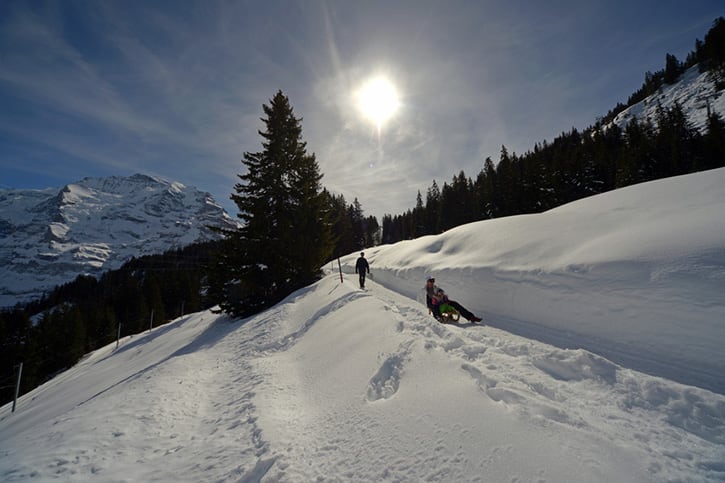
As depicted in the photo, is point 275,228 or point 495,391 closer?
point 495,391

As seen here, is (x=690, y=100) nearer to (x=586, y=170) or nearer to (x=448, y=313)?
(x=586, y=170)

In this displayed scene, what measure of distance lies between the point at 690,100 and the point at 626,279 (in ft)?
384

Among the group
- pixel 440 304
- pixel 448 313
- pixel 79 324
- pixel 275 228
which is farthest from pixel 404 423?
pixel 79 324

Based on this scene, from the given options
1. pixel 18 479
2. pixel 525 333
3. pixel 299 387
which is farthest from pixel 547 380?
pixel 18 479

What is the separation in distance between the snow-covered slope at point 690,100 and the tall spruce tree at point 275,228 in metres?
80.6

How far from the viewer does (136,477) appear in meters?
3.64

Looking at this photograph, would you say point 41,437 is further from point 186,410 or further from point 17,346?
point 17,346

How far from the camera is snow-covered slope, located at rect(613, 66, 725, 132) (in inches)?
2487

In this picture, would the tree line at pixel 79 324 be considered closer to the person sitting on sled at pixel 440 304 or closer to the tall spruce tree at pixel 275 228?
the tall spruce tree at pixel 275 228

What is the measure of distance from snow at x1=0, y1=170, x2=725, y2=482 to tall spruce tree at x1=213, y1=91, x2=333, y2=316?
670 cm

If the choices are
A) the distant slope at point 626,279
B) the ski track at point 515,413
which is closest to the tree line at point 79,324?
the ski track at point 515,413

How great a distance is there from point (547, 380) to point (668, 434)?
1.37 metres

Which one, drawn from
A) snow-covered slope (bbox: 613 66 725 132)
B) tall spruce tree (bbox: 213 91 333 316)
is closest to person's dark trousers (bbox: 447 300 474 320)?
tall spruce tree (bbox: 213 91 333 316)

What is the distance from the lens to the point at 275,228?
16.1 m
